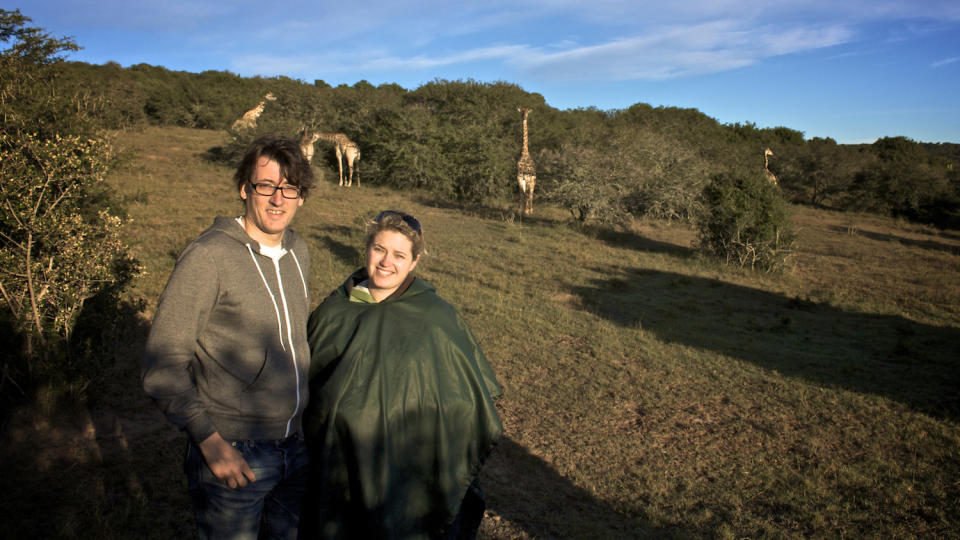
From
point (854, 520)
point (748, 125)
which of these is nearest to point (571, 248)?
point (854, 520)

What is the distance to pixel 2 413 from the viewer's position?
171 inches

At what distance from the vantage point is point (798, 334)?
8.16 meters

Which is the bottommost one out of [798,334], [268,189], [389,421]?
[798,334]

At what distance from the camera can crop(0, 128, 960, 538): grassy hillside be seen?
3729 mm

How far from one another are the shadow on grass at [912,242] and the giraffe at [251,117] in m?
22.7

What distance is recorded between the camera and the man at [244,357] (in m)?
1.57

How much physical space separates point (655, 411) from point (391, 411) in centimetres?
416

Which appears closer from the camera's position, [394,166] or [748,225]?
[748,225]

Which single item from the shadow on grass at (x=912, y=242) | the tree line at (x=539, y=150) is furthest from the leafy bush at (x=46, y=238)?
the shadow on grass at (x=912, y=242)

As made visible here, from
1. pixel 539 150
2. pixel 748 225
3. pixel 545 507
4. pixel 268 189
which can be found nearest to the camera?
pixel 268 189

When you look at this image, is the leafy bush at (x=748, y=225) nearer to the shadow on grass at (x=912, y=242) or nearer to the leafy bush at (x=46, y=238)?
the shadow on grass at (x=912, y=242)

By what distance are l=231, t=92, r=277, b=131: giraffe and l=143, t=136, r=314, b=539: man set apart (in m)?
→ 21.9

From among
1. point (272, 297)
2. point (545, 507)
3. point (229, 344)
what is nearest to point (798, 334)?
point (545, 507)

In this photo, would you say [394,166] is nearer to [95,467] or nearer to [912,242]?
[912,242]
